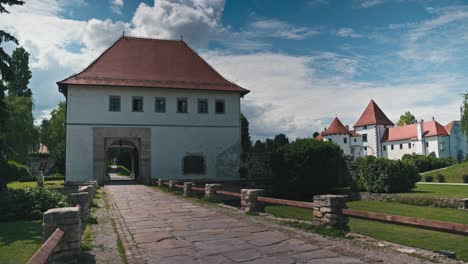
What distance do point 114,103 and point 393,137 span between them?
181 feet

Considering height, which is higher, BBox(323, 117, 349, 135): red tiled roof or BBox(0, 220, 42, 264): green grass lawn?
BBox(323, 117, 349, 135): red tiled roof

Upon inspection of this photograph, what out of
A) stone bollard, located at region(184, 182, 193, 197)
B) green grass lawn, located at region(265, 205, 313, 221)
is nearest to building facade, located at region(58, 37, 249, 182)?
green grass lawn, located at region(265, 205, 313, 221)

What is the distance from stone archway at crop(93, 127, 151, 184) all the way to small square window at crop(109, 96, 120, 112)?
1333 millimetres

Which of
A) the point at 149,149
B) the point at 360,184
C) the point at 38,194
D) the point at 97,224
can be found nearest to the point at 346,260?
the point at 97,224

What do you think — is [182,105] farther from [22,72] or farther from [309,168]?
[22,72]

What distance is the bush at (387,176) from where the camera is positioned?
2203 centimetres

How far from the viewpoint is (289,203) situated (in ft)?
30.3

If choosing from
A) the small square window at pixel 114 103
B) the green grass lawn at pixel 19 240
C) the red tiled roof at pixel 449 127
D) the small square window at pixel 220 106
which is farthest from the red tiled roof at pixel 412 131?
the green grass lawn at pixel 19 240

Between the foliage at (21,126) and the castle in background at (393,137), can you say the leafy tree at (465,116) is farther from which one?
the foliage at (21,126)

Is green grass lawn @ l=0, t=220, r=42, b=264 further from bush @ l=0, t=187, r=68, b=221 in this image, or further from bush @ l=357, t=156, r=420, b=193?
bush @ l=357, t=156, r=420, b=193

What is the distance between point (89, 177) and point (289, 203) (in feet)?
63.2

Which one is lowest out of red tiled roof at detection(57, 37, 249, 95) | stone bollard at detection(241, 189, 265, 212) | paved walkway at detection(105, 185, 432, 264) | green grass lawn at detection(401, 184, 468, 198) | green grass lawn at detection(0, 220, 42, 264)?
green grass lawn at detection(401, 184, 468, 198)

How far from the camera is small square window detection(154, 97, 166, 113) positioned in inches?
1062

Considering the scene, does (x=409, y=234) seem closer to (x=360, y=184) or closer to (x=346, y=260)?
(x=346, y=260)
